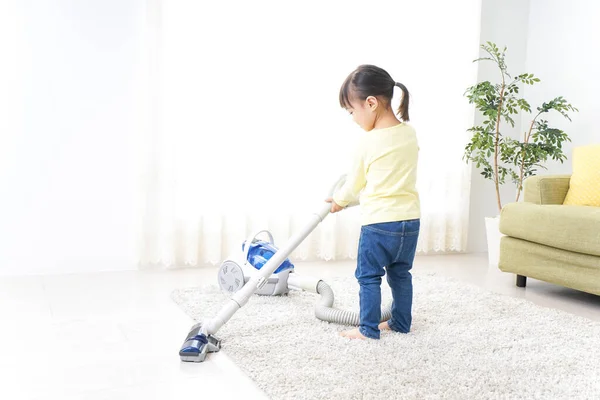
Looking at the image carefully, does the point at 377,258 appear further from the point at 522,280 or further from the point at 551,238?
the point at 522,280

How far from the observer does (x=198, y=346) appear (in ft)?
6.72

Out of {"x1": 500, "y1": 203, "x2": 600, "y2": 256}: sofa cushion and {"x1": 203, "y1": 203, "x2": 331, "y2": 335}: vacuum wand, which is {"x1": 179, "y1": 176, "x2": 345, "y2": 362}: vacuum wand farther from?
{"x1": 500, "y1": 203, "x2": 600, "y2": 256}: sofa cushion

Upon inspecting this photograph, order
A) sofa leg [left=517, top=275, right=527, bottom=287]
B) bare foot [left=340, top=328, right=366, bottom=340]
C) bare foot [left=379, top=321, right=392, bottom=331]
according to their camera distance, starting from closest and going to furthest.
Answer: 1. bare foot [left=340, top=328, right=366, bottom=340]
2. bare foot [left=379, top=321, right=392, bottom=331]
3. sofa leg [left=517, top=275, right=527, bottom=287]

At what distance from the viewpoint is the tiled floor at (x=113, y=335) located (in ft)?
5.94

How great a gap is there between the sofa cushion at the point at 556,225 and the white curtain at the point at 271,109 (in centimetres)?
106

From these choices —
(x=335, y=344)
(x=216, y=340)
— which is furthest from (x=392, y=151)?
(x=216, y=340)

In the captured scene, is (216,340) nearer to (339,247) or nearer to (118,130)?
(118,130)

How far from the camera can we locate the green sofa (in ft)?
9.57

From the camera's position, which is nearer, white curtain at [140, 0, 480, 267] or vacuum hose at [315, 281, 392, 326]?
vacuum hose at [315, 281, 392, 326]

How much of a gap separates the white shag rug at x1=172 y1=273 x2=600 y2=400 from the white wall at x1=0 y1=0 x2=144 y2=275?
32.3 inches

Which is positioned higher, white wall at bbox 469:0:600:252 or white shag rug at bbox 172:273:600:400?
white wall at bbox 469:0:600:252

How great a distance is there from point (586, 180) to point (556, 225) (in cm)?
52

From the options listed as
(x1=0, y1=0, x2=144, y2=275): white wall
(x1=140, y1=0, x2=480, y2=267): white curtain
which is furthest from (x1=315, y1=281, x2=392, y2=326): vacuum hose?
(x1=0, y1=0, x2=144, y2=275): white wall

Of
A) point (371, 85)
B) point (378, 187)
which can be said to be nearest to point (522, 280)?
point (378, 187)
